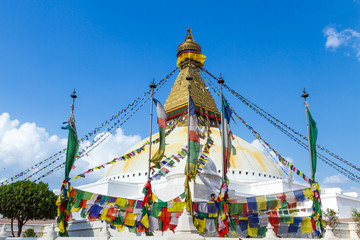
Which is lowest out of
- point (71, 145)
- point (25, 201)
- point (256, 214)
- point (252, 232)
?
point (252, 232)

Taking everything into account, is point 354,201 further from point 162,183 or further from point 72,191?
point 72,191

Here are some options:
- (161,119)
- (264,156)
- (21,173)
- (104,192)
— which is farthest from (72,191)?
(264,156)

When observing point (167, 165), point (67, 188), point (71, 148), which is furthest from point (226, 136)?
point (67, 188)

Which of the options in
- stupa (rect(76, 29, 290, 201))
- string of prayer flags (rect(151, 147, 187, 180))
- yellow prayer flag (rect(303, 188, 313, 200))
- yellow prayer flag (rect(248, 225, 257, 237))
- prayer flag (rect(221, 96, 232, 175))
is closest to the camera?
yellow prayer flag (rect(303, 188, 313, 200))

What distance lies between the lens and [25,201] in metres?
26.6

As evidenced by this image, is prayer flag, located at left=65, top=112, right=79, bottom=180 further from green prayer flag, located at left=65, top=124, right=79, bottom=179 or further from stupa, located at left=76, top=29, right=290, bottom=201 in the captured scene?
stupa, located at left=76, top=29, right=290, bottom=201

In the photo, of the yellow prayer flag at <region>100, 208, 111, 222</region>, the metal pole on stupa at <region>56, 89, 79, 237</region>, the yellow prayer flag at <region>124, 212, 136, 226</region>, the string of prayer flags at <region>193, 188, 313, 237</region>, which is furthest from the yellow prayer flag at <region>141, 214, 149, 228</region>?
the metal pole on stupa at <region>56, 89, 79, 237</region>

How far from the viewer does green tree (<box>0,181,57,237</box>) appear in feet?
86.1

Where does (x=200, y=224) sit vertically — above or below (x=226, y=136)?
below

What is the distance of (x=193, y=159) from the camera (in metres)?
17.8

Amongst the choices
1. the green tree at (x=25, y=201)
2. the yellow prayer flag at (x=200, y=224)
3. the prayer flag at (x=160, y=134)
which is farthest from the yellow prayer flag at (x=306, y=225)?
the green tree at (x=25, y=201)

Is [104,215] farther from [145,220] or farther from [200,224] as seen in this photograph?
[200,224]

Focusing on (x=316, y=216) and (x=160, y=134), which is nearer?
(x=316, y=216)

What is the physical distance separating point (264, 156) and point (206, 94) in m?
13.6
